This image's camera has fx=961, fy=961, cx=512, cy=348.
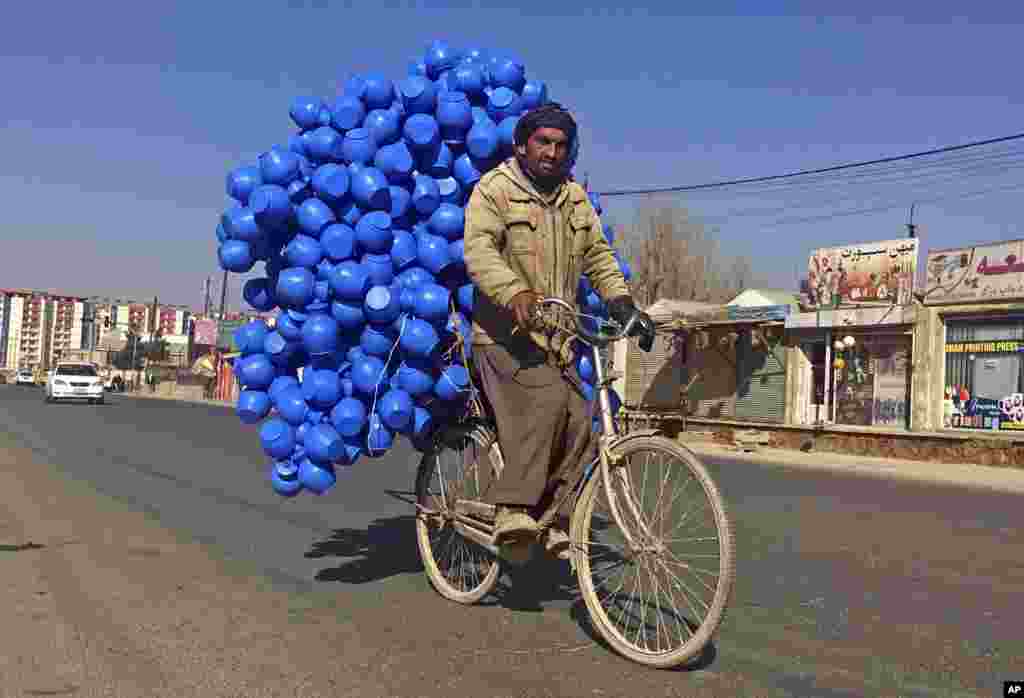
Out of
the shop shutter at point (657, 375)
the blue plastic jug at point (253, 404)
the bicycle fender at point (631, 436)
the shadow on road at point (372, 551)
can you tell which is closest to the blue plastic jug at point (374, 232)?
the blue plastic jug at point (253, 404)

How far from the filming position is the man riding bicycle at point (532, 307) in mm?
4055

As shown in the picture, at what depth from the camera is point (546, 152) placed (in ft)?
13.9

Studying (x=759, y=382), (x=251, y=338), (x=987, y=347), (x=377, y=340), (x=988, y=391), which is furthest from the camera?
(x=759, y=382)

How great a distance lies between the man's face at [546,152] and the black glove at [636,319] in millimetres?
641

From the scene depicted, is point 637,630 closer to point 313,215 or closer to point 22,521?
point 313,215

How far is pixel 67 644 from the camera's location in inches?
158

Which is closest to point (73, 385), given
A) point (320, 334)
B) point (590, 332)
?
point (320, 334)

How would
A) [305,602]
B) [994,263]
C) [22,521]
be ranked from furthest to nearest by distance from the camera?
1. [994,263]
2. [22,521]
3. [305,602]

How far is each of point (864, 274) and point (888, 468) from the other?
8.47 meters

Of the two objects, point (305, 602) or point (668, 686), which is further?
point (305, 602)

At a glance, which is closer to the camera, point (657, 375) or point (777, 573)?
point (777, 573)

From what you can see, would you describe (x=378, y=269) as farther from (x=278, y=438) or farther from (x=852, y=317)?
(x=852, y=317)

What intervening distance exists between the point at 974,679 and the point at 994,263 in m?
21.6

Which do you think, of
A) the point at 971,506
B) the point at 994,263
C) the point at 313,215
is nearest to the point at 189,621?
the point at 313,215
